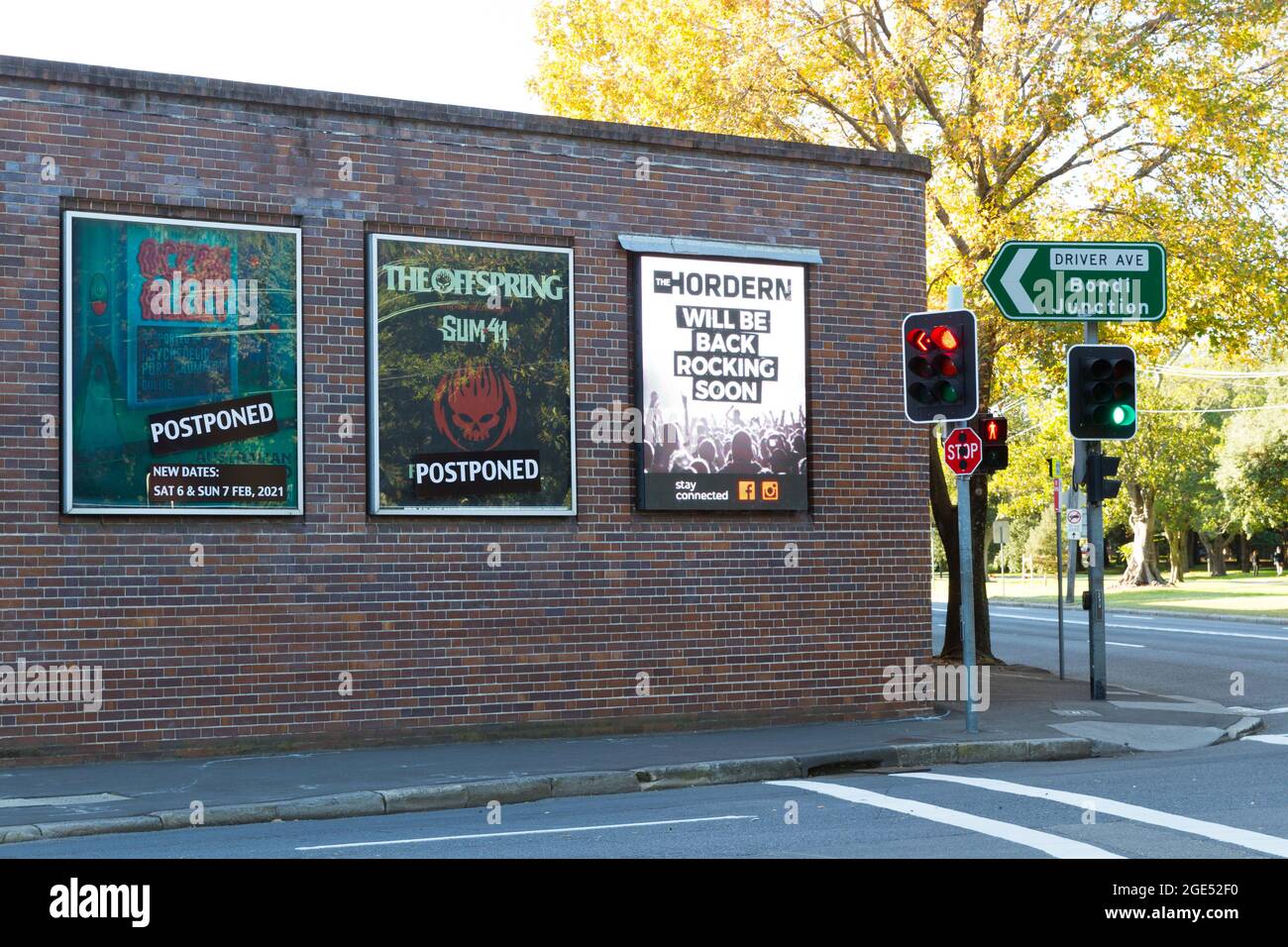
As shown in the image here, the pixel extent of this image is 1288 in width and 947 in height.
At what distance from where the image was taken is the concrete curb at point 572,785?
10242 mm

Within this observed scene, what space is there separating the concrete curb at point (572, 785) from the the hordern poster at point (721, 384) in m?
3.37

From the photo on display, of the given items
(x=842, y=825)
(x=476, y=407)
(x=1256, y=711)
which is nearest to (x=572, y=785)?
(x=842, y=825)

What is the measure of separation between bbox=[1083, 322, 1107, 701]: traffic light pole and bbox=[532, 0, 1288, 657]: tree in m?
4.18

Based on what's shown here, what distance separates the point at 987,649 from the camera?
22812 mm

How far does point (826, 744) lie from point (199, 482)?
6.19m

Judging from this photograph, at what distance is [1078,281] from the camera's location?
17141 millimetres

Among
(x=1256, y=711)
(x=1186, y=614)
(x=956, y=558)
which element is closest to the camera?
(x=1256, y=711)

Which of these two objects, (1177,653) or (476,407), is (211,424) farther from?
(1177,653)

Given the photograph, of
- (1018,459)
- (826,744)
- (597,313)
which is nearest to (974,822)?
(826,744)

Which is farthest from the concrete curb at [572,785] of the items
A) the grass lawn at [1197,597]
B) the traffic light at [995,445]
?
the grass lawn at [1197,597]

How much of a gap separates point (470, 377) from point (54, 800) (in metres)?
5.54

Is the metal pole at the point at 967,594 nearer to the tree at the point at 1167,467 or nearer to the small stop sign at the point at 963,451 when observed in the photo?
the small stop sign at the point at 963,451
